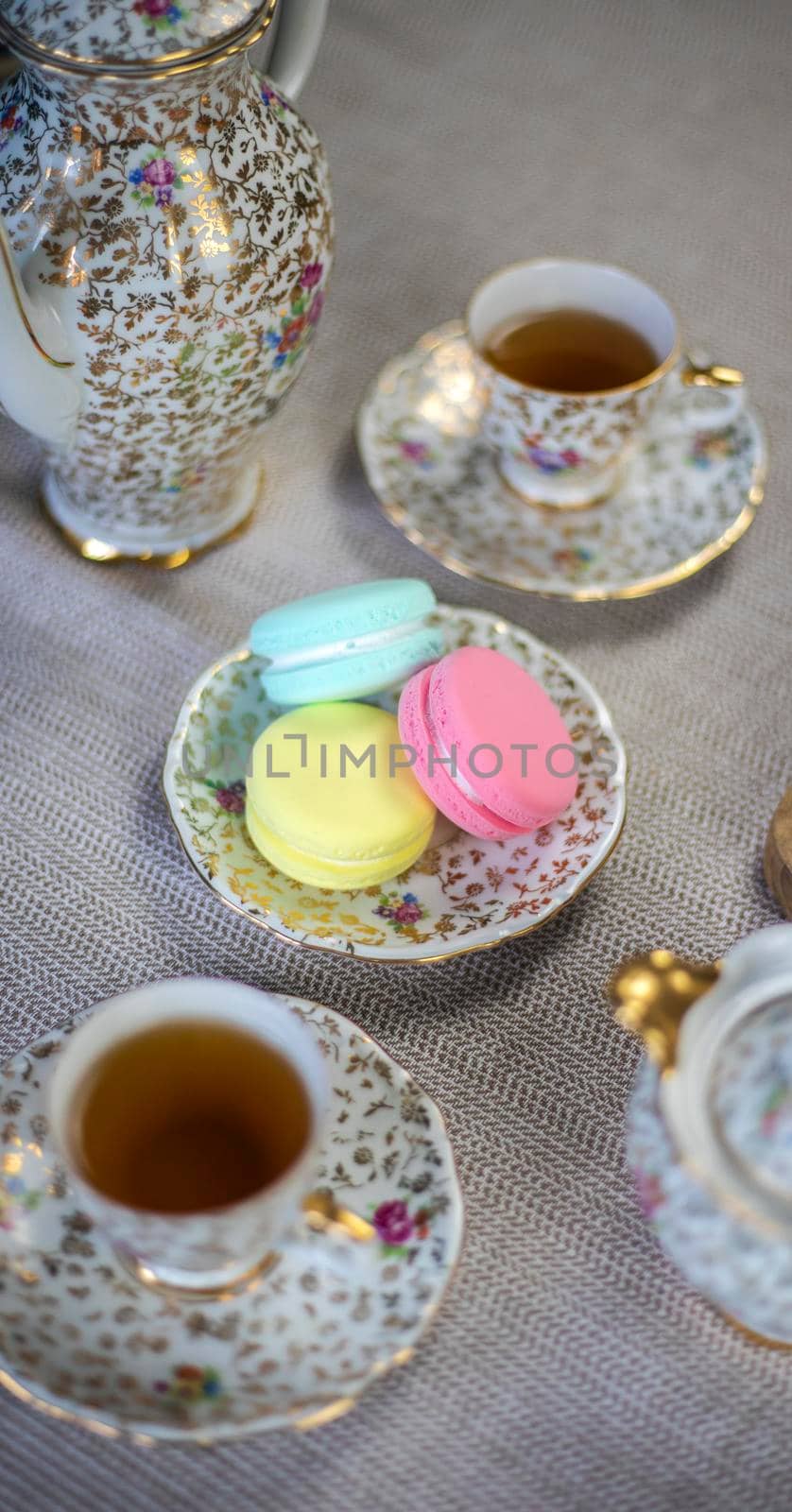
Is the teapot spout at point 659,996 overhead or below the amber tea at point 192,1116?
overhead

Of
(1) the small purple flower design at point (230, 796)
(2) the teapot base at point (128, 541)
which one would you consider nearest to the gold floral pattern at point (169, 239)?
(2) the teapot base at point (128, 541)

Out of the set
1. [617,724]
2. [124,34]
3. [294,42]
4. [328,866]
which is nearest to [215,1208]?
[328,866]

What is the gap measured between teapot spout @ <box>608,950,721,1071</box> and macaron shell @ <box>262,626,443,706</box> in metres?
0.27

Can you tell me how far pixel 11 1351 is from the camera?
540mm

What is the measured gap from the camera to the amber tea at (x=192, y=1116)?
549 millimetres

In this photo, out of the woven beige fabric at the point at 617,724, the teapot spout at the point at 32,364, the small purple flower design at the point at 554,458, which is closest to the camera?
the woven beige fabric at the point at 617,724

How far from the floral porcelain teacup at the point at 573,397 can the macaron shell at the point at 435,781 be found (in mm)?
243

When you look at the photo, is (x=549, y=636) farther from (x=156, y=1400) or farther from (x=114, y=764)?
(x=156, y=1400)

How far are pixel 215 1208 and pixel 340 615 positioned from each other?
31 cm

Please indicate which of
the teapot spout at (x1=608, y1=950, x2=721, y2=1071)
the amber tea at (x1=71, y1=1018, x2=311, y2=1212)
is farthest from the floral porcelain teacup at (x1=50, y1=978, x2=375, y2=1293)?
the teapot spout at (x1=608, y1=950, x2=721, y2=1071)

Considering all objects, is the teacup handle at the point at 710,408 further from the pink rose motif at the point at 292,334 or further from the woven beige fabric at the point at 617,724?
the pink rose motif at the point at 292,334

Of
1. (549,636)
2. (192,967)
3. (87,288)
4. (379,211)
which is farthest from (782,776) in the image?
(379,211)

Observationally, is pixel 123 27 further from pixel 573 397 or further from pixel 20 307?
pixel 573 397

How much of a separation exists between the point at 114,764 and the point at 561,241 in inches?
24.5
